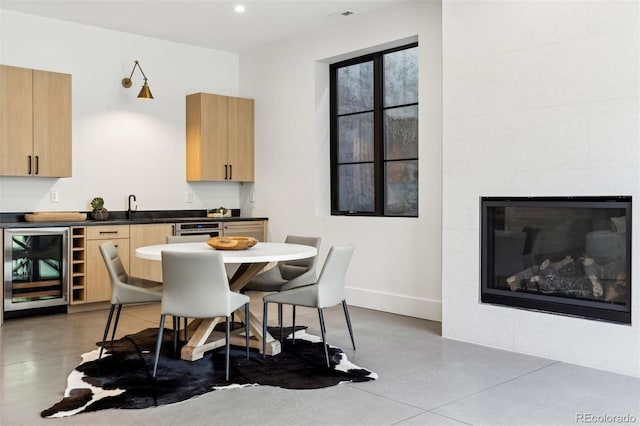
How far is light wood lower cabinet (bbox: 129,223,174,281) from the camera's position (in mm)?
5991

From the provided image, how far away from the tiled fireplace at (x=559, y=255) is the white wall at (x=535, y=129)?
2.7 inches

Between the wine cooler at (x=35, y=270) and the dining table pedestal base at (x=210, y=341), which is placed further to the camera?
the wine cooler at (x=35, y=270)

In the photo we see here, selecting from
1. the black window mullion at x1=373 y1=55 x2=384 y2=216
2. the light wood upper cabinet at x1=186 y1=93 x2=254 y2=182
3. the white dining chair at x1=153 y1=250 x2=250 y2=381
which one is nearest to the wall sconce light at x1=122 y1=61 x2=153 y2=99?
the light wood upper cabinet at x1=186 y1=93 x2=254 y2=182

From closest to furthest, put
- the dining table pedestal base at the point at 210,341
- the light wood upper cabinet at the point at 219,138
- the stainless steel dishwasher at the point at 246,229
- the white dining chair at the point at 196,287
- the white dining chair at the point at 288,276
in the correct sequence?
the white dining chair at the point at 196,287 → the dining table pedestal base at the point at 210,341 → the white dining chair at the point at 288,276 → the stainless steel dishwasher at the point at 246,229 → the light wood upper cabinet at the point at 219,138

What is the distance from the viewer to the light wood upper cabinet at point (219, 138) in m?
6.81

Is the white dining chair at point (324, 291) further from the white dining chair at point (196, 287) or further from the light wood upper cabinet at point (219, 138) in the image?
the light wood upper cabinet at point (219, 138)

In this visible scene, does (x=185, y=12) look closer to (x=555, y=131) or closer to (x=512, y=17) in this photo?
(x=512, y=17)

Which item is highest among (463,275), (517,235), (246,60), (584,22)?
(246,60)

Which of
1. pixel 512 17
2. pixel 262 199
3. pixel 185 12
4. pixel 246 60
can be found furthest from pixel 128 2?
pixel 512 17

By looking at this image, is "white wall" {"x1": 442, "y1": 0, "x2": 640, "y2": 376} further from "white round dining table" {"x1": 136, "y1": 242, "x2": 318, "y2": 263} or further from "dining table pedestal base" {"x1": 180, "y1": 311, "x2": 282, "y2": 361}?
"dining table pedestal base" {"x1": 180, "y1": 311, "x2": 282, "y2": 361}

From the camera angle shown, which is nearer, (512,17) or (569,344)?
(569,344)

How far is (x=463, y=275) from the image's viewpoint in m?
4.50

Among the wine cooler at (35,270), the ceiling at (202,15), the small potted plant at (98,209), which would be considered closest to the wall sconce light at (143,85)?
the ceiling at (202,15)

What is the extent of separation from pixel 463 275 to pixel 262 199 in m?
3.26
